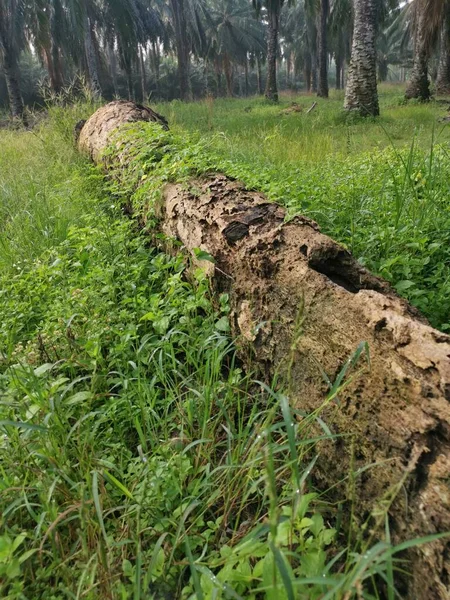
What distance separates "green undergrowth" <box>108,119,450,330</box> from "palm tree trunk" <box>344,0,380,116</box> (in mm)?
5213

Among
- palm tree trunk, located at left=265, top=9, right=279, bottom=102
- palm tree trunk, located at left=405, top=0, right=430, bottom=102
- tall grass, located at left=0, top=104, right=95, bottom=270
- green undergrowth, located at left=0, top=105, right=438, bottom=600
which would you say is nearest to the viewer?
green undergrowth, located at left=0, top=105, right=438, bottom=600

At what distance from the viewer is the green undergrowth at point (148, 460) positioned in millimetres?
1053

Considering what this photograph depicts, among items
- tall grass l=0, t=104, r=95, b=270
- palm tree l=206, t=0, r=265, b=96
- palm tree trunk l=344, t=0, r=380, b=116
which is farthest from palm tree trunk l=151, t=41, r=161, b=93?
tall grass l=0, t=104, r=95, b=270

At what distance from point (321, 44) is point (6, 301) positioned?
19.1m

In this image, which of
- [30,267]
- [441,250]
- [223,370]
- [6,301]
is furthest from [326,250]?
[30,267]

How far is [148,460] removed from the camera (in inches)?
57.6

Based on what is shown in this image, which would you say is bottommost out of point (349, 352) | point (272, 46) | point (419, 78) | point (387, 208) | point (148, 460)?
point (148, 460)

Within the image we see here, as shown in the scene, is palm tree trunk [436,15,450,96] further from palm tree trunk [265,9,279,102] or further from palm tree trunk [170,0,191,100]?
palm tree trunk [170,0,191,100]

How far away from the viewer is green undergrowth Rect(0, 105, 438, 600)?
105 cm

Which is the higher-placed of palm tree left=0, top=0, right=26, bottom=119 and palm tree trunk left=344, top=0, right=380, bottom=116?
palm tree left=0, top=0, right=26, bottom=119

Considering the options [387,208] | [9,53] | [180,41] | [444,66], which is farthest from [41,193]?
[180,41]

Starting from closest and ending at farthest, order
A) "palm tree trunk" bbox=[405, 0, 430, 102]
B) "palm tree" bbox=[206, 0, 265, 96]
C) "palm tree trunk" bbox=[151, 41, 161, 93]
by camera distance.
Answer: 1. "palm tree trunk" bbox=[405, 0, 430, 102]
2. "palm tree trunk" bbox=[151, 41, 161, 93]
3. "palm tree" bbox=[206, 0, 265, 96]

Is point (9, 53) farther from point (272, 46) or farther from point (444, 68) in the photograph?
point (444, 68)

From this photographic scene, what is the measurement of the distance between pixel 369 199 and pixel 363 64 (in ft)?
23.2
